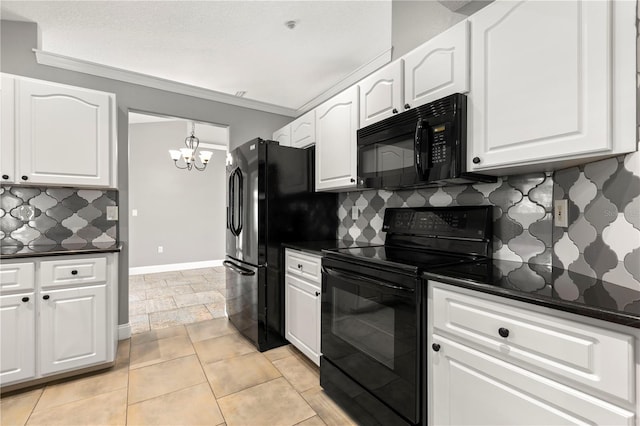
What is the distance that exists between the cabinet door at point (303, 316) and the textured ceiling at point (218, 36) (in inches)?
79.4

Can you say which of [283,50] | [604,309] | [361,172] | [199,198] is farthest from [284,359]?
[199,198]

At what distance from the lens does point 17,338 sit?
1892 millimetres

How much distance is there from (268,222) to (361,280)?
1.11m

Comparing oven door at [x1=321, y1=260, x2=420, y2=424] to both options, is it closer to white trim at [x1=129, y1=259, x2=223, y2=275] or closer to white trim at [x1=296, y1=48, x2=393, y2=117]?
white trim at [x1=296, y1=48, x2=393, y2=117]

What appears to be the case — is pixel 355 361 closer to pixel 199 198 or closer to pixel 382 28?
pixel 382 28

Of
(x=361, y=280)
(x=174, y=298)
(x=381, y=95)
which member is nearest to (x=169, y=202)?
(x=174, y=298)

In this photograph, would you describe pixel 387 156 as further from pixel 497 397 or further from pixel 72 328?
pixel 72 328

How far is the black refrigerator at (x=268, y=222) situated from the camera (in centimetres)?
245

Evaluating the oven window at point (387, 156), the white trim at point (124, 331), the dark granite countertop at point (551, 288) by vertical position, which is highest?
the oven window at point (387, 156)

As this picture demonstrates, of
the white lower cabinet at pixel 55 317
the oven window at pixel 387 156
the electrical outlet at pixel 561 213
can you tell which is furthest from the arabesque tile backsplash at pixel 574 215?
the white lower cabinet at pixel 55 317

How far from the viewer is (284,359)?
236 centimetres

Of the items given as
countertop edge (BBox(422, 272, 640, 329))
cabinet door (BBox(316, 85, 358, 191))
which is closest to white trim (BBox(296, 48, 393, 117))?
cabinet door (BBox(316, 85, 358, 191))

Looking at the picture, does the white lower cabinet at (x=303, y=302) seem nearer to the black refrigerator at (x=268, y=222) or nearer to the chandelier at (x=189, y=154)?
the black refrigerator at (x=268, y=222)

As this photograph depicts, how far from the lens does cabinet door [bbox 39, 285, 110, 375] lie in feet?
6.46
